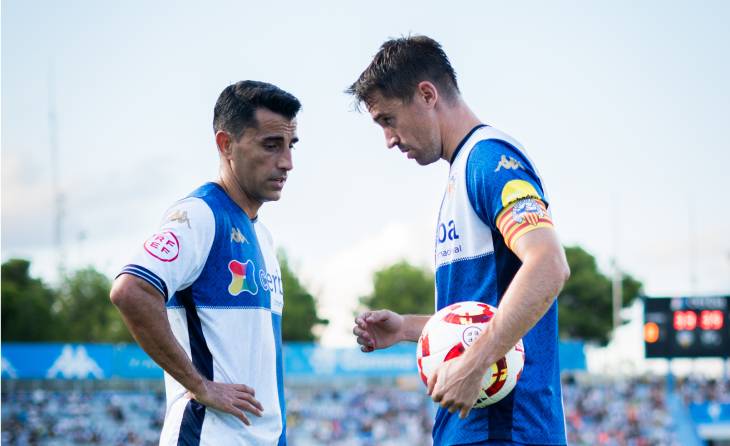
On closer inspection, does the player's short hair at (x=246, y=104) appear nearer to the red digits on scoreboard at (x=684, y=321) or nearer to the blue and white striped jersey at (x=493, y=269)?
the blue and white striped jersey at (x=493, y=269)

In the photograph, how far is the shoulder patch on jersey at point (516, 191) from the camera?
3398 millimetres

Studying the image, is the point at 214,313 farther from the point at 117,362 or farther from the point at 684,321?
the point at 117,362

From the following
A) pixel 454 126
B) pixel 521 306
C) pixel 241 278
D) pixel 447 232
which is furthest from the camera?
pixel 241 278

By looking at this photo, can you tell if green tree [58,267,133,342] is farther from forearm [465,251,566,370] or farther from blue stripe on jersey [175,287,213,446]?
forearm [465,251,566,370]

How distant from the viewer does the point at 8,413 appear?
36.2m

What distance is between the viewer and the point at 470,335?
3.54m

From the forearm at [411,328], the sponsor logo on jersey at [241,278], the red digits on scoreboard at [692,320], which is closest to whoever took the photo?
the forearm at [411,328]

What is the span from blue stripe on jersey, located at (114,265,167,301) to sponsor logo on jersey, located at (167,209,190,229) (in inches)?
14.0

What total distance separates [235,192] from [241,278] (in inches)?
22.0

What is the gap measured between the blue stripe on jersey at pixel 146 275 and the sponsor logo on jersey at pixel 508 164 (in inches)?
71.3

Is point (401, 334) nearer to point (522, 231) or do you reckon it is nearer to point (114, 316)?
point (522, 231)

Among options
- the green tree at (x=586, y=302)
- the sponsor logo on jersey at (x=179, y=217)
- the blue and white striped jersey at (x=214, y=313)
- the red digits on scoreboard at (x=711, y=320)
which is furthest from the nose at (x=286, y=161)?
the green tree at (x=586, y=302)

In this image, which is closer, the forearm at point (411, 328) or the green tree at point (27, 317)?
the forearm at point (411, 328)

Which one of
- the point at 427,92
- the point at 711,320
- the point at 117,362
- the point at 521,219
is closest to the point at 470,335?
the point at 521,219
